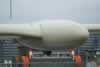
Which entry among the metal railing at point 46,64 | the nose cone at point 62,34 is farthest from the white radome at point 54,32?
the metal railing at point 46,64

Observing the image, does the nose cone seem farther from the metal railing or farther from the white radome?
the metal railing

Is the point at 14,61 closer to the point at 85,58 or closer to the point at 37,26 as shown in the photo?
the point at 85,58

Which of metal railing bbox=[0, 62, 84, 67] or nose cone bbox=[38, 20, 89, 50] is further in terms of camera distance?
metal railing bbox=[0, 62, 84, 67]

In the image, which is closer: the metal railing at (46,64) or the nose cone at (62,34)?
the nose cone at (62,34)

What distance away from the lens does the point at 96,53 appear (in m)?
2.90

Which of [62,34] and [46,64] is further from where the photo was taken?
[46,64]

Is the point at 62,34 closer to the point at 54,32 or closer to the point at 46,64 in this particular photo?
the point at 54,32

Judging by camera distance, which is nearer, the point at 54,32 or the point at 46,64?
the point at 54,32

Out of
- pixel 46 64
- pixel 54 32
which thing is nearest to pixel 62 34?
pixel 54 32

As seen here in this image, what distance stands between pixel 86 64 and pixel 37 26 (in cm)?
233

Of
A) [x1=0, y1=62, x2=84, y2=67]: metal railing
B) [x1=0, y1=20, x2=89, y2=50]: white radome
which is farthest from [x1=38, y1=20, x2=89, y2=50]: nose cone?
[x1=0, y1=62, x2=84, y2=67]: metal railing

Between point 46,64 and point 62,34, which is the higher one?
point 62,34

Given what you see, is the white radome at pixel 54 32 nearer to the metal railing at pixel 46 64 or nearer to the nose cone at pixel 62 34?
the nose cone at pixel 62 34

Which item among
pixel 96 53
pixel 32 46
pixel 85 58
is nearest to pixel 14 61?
pixel 85 58
